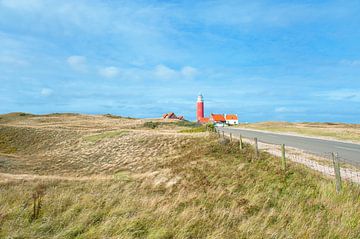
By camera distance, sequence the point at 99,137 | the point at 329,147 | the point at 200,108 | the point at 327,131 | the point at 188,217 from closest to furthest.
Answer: the point at 188,217, the point at 329,147, the point at 99,137, the point at 327,131, the point at 200,108

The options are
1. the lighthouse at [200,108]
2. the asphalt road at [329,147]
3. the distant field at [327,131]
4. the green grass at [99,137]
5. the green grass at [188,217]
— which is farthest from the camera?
the lighthouse at [200,108]

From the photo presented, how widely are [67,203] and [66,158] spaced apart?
96.4ft

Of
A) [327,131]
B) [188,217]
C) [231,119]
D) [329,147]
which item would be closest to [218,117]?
[231,119]

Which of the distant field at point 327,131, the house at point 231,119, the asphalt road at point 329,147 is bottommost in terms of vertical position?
the asphalt road at point 329,147

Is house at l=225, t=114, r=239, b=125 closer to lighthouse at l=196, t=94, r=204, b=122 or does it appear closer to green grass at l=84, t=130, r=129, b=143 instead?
lighthouse at l=196, t=94, r=204, b=122

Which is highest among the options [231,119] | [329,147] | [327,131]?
[231,119]

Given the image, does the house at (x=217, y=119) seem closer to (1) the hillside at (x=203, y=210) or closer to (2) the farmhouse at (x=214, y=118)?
(2) the farmhouse at (x=214, y=118)

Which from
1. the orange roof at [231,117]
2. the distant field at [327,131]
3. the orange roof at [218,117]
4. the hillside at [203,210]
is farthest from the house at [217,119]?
the hillside at [203,210]

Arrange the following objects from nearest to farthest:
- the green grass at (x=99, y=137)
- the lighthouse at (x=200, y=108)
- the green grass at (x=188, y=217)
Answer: the green grass at (x=188, y=217), the green grass at (x=99, y=137), the lighthouse at (x=200, y=108)

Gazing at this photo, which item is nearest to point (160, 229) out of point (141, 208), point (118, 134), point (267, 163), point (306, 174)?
point (141, 208)

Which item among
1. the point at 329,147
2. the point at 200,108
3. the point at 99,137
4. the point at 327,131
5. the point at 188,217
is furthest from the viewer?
the point at 200,108

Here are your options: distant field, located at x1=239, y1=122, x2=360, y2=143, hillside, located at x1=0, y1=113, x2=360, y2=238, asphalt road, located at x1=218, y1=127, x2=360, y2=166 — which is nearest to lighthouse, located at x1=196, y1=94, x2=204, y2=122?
distant field, located at x1=239, y1=122, x2=360, y2=143

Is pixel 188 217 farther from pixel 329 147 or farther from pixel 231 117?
pixel 231 117

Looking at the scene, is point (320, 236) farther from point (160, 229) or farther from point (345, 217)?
point (160, 229)
